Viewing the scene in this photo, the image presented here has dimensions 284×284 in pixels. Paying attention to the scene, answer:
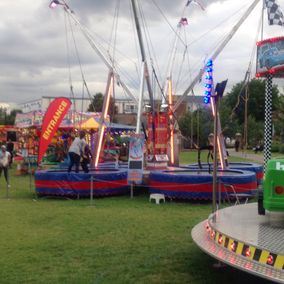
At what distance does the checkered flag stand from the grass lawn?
14.8 feet

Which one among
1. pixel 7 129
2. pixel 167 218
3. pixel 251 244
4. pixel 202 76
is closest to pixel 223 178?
pixel 167 218

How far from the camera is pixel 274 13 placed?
410 inches

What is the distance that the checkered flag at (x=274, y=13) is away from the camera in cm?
1039

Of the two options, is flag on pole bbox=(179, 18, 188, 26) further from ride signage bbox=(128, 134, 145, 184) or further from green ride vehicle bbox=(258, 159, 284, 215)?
green ride vehicle bbox=(258, 159, 284, 215)

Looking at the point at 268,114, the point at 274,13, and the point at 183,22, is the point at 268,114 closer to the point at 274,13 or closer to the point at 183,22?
the point at 274,13

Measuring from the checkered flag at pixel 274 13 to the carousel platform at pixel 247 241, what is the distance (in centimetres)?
528

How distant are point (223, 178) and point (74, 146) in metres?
4.84

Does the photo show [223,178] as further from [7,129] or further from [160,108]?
[7,129]

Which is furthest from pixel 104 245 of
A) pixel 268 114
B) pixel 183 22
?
pixel 183 22

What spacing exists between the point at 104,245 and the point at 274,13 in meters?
6.21

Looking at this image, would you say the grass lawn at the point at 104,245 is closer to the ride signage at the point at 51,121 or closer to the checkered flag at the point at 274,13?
the ride signage at the point at 51,121

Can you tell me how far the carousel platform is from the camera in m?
4.34

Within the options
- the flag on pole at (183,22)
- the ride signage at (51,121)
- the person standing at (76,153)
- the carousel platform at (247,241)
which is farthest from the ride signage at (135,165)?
the flag on pole at (183,22)

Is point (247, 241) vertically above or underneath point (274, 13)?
underneath
